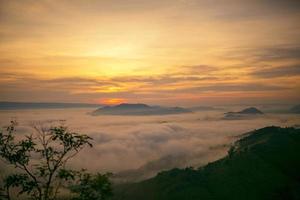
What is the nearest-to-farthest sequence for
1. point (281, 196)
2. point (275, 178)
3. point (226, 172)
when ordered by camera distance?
point (281, 196)
point (275, 178)
point (226, 172)

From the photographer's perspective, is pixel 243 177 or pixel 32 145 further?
pixel 243 177

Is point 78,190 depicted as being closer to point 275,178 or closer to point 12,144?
point 12,144

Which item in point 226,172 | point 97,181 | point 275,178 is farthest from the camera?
point 226,172

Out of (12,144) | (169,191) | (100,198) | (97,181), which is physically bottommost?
(169,191)

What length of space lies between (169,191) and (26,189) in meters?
173

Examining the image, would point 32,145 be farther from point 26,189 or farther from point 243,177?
point 243,177

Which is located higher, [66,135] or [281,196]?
[66,135]

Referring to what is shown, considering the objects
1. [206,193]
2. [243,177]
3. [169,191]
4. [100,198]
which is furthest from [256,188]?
[100,198]

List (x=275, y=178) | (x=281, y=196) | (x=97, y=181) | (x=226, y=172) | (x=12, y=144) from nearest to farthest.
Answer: (x=97, y=181) → (x=12, y=144) → (x=281, y=196) → (x=275, y=178) → (x=226, y=172)

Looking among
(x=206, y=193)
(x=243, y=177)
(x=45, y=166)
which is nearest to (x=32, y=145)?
(x=45, y=166)

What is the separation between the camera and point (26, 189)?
80.9 ft

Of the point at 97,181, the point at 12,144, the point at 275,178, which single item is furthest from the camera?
the point at 275,178

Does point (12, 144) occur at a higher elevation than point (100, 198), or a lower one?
higher

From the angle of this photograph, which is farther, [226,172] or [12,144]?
[226,172]
